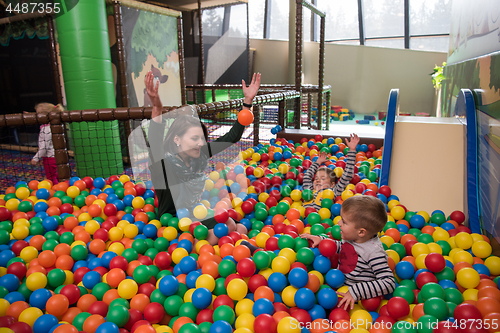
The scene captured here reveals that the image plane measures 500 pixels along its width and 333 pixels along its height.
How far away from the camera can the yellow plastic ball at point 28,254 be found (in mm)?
1787

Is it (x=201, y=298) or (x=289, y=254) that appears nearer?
(x=201, y=298)

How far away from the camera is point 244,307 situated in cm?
133

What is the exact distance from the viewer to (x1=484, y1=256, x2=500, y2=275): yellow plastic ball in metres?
1.52

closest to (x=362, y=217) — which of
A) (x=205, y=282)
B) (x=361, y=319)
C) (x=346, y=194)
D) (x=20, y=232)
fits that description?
(x=361, y=319)

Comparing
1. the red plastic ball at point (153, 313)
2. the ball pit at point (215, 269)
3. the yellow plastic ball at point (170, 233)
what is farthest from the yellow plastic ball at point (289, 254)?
the yellow plastic ball at point (170, 233)

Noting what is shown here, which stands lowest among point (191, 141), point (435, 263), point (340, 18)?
point (435, 263)

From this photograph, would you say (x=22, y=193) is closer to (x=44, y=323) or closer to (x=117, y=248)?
(x=117, y=248)

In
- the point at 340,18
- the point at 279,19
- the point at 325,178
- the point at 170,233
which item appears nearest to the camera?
the point at 170,233

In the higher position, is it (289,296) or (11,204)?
(11,204)

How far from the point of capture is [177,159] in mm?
1908

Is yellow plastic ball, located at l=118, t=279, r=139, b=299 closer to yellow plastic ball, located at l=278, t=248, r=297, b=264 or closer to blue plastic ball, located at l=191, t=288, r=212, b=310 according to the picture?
blue plastic ball, located at l=191, t=288, r=212, b=310

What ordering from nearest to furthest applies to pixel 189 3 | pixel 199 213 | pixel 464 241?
1. pixel 464 241
2. pixel 199 213
3. pixel 189 3

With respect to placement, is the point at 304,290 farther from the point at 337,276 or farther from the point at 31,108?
the point at 31,108

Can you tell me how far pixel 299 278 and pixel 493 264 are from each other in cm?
93
